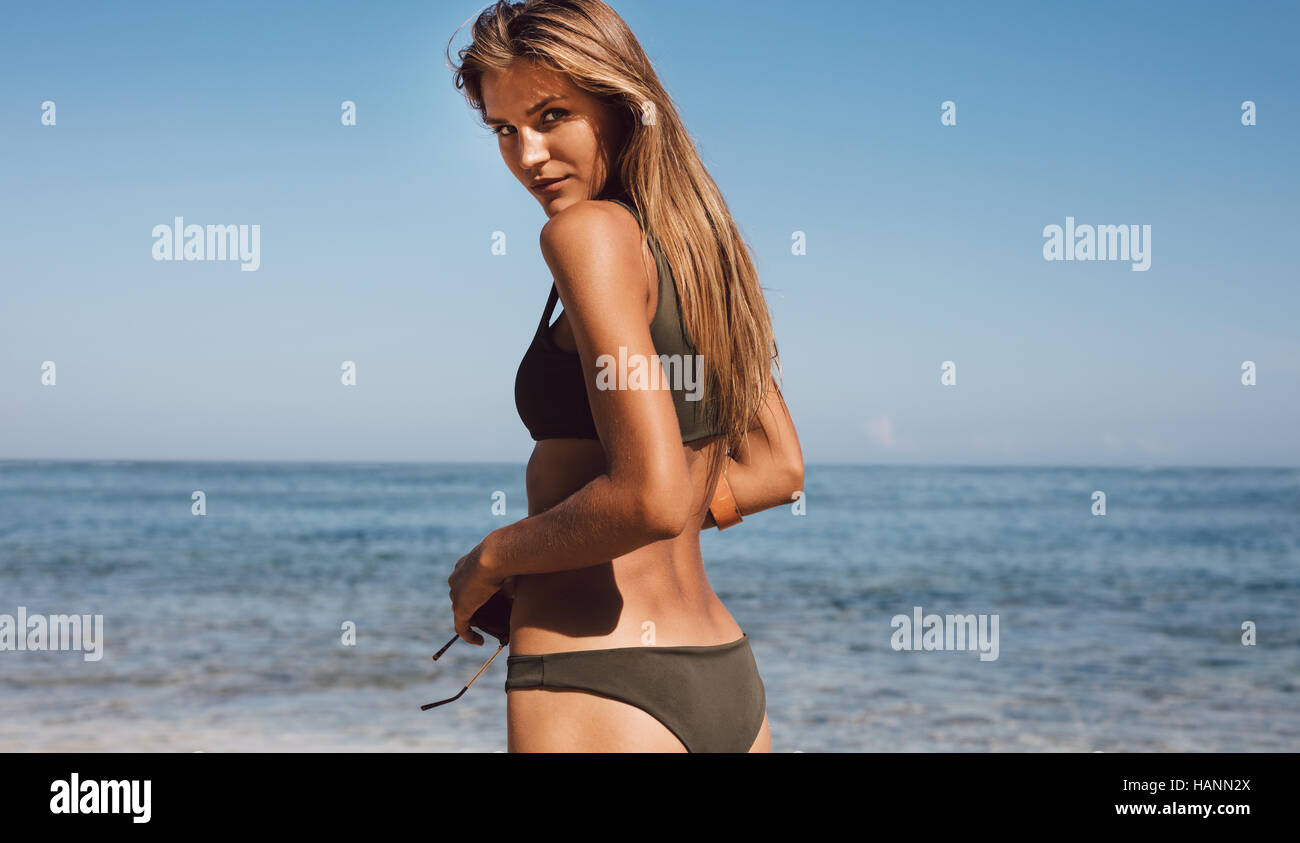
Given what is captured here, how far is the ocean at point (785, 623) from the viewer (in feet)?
25.7

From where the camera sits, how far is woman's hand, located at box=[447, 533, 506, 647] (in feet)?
5.01

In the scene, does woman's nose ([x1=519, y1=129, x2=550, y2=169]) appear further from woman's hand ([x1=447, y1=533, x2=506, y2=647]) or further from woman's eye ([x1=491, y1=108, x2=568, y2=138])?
woman's hand ([x1=447, y1=533, x2=506, y2=647])

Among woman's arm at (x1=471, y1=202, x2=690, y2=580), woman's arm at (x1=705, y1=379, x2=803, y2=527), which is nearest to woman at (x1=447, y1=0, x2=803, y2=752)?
woman's arm at (x1=471, y1=202, x2=690, y2=580)

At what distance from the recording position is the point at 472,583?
1.56 metres

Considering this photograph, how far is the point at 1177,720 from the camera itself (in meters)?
8.51

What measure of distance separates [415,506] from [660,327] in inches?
1171

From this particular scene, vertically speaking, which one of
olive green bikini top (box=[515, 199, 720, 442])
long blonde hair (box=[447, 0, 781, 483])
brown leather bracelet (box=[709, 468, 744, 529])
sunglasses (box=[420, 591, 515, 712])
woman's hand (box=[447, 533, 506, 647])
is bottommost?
sunglasses (box=[420, 591, 515, 712])

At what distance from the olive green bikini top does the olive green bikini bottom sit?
0.33 meters

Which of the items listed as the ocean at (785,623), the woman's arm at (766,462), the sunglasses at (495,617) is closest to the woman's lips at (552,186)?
the woman's arm at (766,462)

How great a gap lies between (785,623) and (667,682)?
37.7 feet

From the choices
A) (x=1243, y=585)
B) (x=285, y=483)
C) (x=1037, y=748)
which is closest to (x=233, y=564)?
(x=1037, y=748)

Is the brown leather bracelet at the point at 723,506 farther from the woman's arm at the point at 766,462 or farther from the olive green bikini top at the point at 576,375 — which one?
the olive green bikini top at the point at 576,375

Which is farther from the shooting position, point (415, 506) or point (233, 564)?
point (415, 506)
